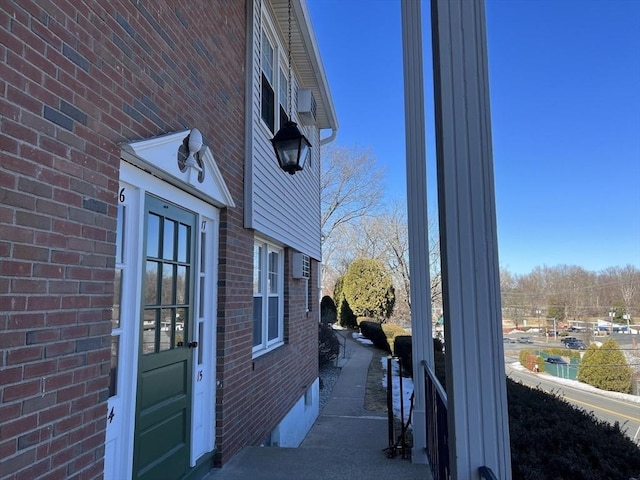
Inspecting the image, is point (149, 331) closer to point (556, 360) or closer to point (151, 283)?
point (151, 283)

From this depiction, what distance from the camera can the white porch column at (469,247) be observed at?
148 centimetres

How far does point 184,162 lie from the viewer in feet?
10.4

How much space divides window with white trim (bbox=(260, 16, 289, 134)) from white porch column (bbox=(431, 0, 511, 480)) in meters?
3.91

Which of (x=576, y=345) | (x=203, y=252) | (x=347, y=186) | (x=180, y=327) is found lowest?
(x=576, y=345)

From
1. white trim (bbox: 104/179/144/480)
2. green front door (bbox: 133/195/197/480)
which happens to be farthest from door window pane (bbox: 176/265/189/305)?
white trim (bbox: 104/179/144/480)

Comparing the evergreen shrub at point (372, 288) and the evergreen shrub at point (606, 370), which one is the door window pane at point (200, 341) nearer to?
the evergreen shrub at point (606, 370)

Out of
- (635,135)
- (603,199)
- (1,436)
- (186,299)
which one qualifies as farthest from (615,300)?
(1,436)

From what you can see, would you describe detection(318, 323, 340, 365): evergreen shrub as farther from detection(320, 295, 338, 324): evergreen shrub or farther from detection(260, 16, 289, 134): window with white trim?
detection(320, 295, 338, 324): evergreen shrub

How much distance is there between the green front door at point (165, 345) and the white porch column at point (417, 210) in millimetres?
1941

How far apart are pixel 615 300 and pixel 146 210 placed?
332cm

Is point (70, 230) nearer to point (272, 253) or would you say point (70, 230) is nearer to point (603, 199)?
point (603, 199)

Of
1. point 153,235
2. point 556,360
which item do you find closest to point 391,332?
point 556,360

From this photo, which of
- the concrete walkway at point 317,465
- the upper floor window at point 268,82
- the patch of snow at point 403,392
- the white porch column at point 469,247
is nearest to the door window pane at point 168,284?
the concrete walkway at point 317,465

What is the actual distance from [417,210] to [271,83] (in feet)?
10.4
